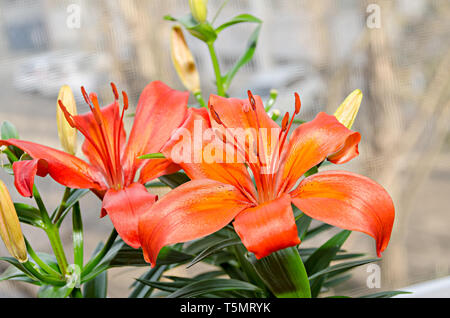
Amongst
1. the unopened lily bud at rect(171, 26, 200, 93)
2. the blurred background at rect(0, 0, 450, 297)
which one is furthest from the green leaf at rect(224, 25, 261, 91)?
the blurred background at rect(0, 0, 450, 297)

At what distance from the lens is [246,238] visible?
0.28 meters

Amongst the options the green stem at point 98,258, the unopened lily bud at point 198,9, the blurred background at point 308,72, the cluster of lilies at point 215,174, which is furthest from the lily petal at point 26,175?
the blurred background at point 308,72

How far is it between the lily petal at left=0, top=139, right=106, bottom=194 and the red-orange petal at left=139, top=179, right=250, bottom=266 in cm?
9

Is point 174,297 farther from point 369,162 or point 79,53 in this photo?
point 369,162

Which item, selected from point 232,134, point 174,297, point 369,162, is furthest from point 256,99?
point 369,162

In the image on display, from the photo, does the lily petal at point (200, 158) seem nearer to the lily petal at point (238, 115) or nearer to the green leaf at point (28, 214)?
the lily petal at point (238, 115)

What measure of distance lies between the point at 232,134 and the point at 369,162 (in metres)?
1.01

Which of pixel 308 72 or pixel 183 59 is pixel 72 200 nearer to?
pixel 183 59

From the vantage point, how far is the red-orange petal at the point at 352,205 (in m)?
0.28

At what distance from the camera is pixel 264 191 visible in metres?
0.35

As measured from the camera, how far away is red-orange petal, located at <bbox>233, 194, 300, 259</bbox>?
272mm

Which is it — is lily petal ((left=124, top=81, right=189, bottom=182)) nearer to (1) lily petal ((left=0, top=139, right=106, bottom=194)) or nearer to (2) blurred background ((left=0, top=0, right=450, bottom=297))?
(1) lily petal ((left=0, top=139, right=106, bottom=194))

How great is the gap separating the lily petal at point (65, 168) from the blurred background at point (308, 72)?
623 millimetres

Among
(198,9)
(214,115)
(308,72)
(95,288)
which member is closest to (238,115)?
(214,115)
